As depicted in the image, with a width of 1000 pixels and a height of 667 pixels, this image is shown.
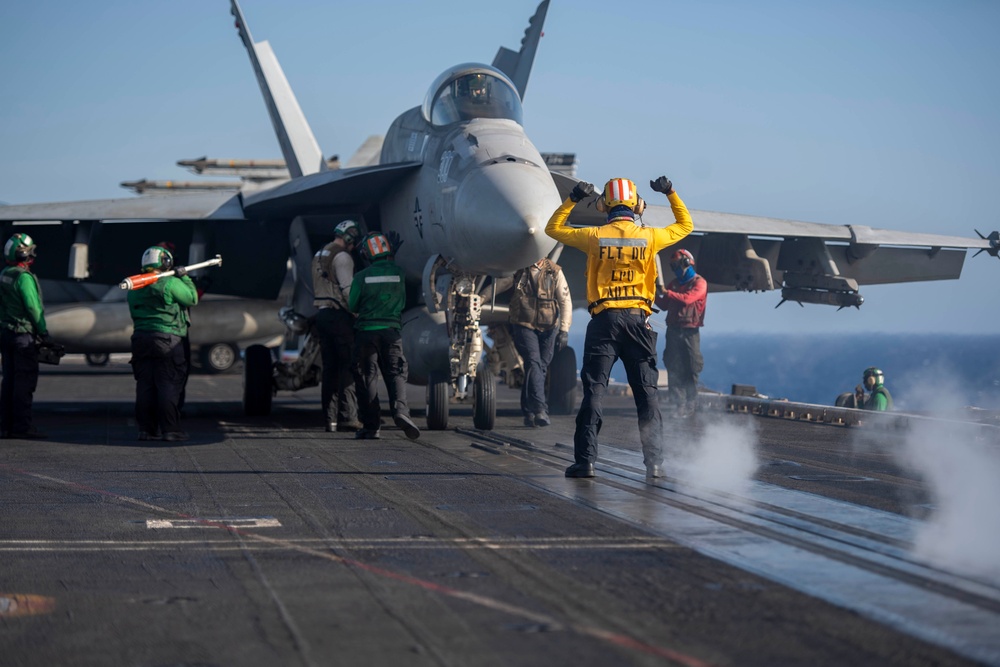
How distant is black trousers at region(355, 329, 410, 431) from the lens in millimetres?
12000

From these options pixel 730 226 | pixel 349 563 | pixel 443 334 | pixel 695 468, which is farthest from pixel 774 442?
pixel 349 563

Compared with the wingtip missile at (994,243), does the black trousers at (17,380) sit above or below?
below

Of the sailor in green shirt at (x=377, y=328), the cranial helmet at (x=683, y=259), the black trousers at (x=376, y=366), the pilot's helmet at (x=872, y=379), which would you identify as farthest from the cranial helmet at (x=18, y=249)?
the pilot's helmet at (x=872, y=379)

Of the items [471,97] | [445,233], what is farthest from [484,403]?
[471,97]

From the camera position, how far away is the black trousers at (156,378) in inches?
470

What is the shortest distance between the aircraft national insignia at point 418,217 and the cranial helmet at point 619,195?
13.5 feet

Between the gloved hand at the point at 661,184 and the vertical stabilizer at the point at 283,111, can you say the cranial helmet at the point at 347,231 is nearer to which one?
the gloved hand at the point at 661,184

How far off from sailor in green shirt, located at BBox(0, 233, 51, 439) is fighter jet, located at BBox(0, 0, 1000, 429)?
3.42 m

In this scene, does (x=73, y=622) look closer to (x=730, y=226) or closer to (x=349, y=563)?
(x=349, y=563)

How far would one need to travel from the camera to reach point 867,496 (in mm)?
7902

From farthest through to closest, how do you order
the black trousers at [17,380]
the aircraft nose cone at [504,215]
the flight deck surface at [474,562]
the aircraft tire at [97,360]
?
the aircraft tire at [97,360], the black trousers at [17,380], the aircraft nose cone at [504,215], the flight deck surface at [474,562]

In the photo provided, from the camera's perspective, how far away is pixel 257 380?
15.6 metres

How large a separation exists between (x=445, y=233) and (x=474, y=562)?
689 cm

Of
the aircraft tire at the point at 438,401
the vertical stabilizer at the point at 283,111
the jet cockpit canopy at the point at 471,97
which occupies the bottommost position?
the aircraft tire at the point at 438,401
